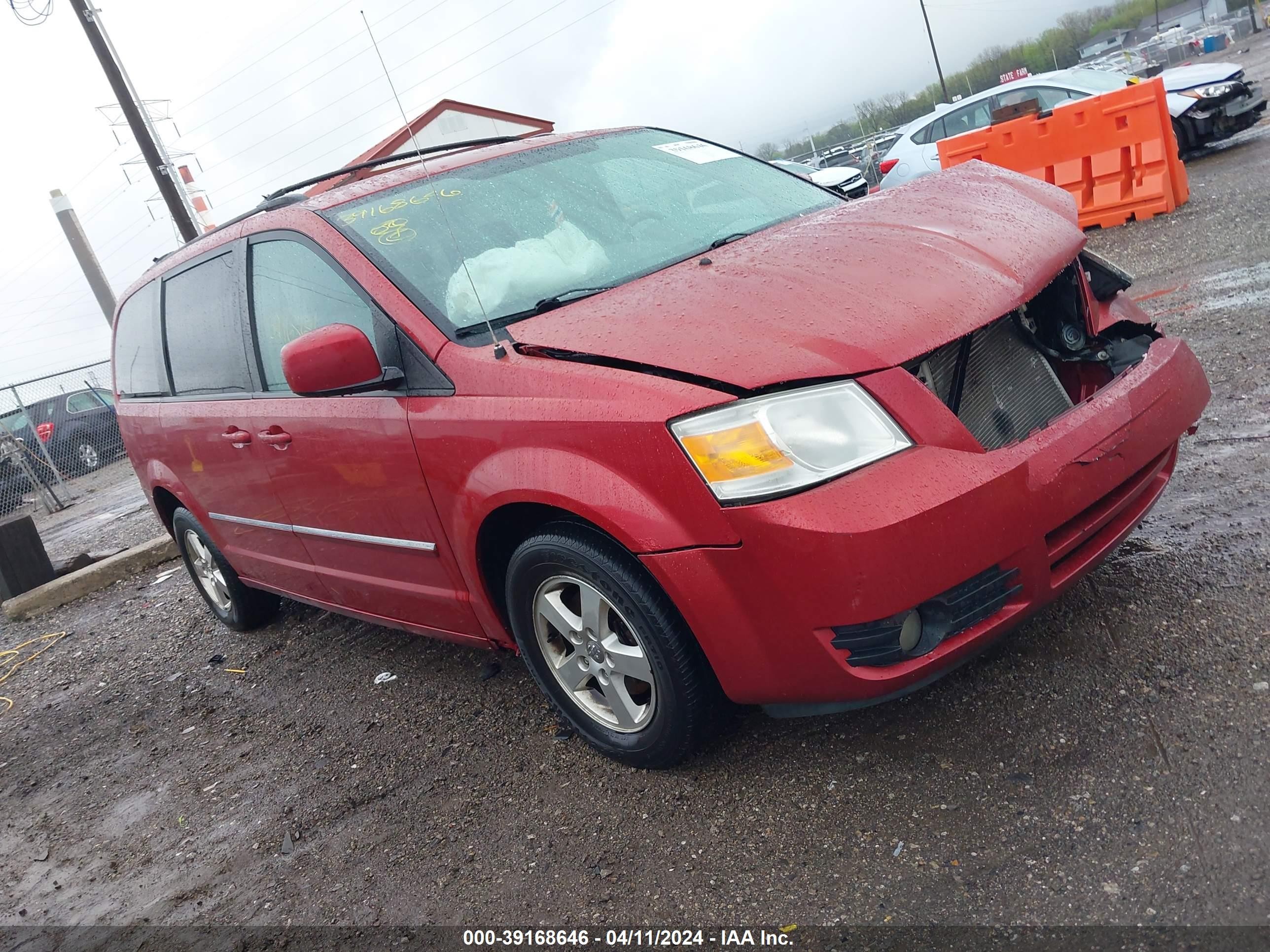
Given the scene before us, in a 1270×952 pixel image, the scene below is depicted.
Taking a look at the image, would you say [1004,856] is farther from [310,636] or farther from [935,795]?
[310,636]

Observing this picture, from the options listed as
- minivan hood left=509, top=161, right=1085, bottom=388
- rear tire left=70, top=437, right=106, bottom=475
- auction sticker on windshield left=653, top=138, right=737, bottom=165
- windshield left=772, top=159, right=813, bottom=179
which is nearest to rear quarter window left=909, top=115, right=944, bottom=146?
windshield left=772, top=159, right=813, bottom=179

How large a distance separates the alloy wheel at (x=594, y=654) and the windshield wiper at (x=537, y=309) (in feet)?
2.49

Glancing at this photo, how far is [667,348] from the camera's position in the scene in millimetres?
2355

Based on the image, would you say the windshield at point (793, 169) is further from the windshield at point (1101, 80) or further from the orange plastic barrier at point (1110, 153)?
the windshield at point (1101, 80)

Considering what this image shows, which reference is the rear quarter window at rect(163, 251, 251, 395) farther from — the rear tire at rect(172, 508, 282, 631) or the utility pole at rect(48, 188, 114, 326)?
the utility pole at rect(48, 188, 114, 326)

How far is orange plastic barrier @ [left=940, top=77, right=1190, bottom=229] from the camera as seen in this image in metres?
8.43

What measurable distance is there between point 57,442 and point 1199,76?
18.7 metres

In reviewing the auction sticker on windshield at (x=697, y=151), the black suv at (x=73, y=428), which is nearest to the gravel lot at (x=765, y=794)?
the auction sticker on windshield at (x=697, y=151)

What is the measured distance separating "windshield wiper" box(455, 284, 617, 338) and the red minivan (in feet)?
0.07

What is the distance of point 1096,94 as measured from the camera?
10.1 meters

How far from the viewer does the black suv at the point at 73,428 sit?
16.4 metres

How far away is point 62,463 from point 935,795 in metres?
19.5

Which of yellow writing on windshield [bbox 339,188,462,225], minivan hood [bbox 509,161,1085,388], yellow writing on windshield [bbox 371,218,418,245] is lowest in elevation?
minivan hood [bbox 509,161,1085,388]

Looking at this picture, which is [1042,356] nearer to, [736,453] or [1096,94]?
[736,453]
